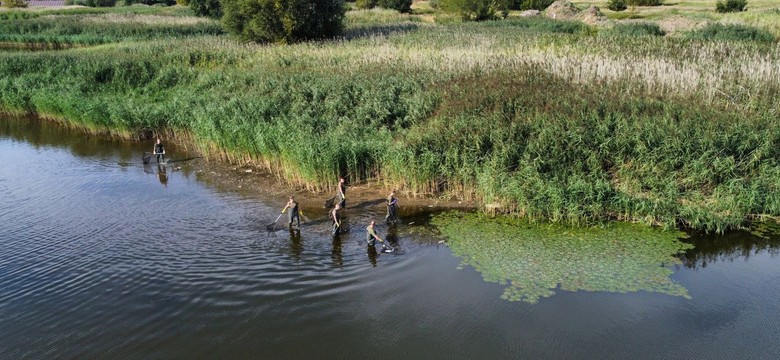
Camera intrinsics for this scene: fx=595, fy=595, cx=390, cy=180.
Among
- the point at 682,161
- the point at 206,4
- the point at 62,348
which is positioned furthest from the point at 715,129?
the point at 206,4

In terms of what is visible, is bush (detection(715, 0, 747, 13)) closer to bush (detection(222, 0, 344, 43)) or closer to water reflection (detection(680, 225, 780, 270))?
bush (detection(222, 0, 344, 43))

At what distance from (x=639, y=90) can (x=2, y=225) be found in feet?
69.3

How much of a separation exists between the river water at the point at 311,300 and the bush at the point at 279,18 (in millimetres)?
20887

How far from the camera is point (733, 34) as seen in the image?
32906mm

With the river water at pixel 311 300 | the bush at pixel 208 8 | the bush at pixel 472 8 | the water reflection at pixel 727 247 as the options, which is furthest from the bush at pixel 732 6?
the river water at pixel 311 300

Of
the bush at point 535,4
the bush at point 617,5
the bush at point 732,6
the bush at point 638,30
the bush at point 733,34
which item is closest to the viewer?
the bush at point 733,34

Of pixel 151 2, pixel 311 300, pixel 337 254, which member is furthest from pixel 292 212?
pixel 151 2

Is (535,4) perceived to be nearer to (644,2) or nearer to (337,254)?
(644,2)

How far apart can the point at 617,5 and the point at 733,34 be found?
3083 cm

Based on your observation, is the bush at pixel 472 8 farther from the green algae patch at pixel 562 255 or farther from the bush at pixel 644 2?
the green algae patch at pixel 562 255

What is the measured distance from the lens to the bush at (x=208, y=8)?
182ft

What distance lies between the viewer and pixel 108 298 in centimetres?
1272

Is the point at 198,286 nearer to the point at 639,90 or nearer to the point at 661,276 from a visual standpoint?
the point at 661,276

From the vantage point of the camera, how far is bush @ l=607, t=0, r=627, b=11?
61.3 m
